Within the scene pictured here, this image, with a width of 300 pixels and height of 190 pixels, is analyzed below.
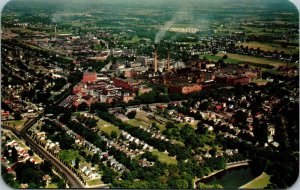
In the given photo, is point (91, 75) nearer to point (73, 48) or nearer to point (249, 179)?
point (73, 48)

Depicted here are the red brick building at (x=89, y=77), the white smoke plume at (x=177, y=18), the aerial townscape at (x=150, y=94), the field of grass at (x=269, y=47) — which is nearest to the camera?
the aerial townscape at (x=150, y=94)

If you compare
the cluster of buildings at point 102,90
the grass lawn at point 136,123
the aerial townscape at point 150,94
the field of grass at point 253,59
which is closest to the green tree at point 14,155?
the aerial townscape at point 150,94

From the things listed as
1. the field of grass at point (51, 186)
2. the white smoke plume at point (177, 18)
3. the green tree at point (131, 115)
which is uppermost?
the white smoke plume at point (177, 18)

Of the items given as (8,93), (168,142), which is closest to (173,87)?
(168,142)

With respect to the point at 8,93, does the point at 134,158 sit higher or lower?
lower

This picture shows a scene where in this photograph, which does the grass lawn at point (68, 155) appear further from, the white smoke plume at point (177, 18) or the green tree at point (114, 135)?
the white smoke plume at point (177, 18)

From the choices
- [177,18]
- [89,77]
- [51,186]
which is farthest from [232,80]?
[51,186]

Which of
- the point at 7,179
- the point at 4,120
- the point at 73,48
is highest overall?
the point at 73,48
